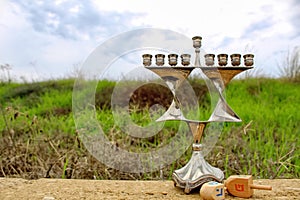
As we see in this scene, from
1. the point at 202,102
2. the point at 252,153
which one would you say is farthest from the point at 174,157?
the point at 202,102

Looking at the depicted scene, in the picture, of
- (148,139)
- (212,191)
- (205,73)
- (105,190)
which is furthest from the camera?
(148,139)

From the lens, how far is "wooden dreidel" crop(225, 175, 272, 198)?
5.75 ft

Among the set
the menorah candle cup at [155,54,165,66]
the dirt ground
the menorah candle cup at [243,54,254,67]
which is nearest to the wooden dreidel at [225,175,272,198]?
the dirt ground

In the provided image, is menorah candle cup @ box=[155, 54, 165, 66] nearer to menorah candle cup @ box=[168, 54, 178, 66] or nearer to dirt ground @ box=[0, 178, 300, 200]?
menorah candle cup @ box=[168, 54, 178, 66]

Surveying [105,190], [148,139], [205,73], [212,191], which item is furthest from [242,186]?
[148,139]

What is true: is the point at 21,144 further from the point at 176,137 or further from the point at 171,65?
the point at 171,65

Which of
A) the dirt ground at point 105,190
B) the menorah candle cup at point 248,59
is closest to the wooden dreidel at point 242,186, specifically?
the dirt ground at point 105,190

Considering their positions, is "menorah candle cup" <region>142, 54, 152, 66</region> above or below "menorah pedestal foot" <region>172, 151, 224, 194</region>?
above

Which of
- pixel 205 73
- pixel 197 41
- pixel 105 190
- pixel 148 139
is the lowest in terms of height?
pixel 105 190

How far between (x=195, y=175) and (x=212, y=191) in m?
0.15

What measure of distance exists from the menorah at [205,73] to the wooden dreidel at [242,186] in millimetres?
64

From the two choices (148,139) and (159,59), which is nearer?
(159,59)

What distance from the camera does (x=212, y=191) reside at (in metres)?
1.65

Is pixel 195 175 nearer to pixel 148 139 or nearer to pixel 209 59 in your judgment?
pixel 209 59
